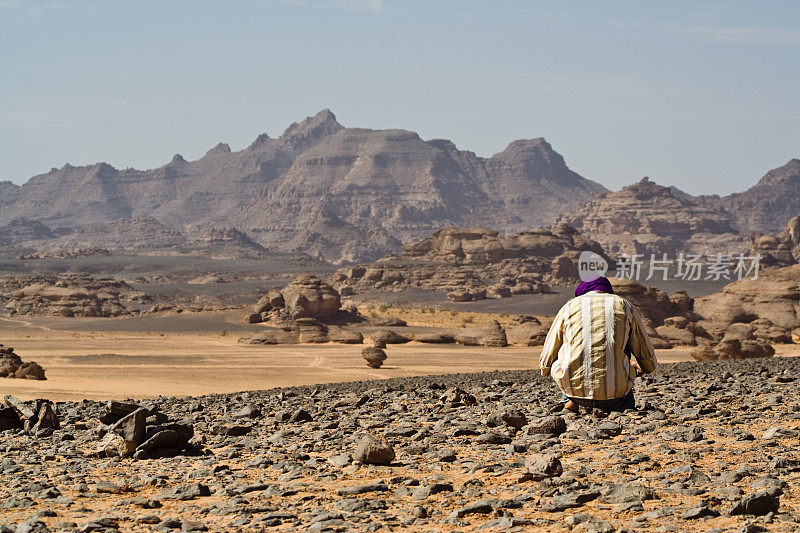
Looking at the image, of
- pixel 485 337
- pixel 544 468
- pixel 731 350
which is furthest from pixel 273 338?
pixel 544 468

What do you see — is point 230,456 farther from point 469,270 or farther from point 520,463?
point 469,270

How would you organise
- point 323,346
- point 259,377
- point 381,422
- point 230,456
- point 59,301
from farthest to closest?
1. point 59,301
2. point 323,346
3. point 259,377
4. point 381,422
5. point 230,456

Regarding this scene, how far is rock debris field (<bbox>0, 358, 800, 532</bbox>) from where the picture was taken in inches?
212

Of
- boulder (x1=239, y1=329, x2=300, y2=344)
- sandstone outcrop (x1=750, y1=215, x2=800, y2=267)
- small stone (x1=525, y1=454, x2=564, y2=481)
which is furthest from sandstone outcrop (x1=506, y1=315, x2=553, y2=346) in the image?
sandstone outcrop (x1=750, y1=215, x2=800, y2=267)

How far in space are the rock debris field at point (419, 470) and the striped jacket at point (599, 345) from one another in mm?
568

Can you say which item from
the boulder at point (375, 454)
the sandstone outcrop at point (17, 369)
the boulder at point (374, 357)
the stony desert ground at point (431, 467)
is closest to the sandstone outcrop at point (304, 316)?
the boulder at point (374, 357)

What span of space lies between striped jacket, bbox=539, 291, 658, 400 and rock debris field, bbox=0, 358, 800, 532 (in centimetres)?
57

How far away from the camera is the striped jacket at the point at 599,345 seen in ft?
22.4

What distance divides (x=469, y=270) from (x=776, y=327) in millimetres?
52898

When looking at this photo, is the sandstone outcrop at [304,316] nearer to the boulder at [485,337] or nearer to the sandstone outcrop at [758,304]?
the boulder at [485,337]

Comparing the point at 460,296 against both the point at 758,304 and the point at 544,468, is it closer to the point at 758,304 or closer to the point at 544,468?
the point at 758,304

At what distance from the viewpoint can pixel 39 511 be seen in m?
6.01

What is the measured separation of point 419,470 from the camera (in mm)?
7027

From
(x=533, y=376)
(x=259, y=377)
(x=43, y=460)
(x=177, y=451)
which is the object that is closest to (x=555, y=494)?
(x=177, y=451)
